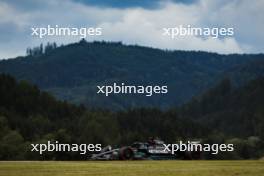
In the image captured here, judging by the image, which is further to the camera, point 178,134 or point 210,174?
point 178,134

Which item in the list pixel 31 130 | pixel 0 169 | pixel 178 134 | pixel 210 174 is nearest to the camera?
pixel 210 174

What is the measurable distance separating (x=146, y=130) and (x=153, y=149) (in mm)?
155167

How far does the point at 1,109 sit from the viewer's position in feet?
516

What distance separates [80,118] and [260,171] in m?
156

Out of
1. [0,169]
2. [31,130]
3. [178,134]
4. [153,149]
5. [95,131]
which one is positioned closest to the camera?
[0,169]

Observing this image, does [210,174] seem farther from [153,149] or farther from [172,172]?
[153,149]

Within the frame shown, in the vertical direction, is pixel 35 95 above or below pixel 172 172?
above

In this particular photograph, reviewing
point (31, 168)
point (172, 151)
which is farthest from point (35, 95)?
point (31, 168)

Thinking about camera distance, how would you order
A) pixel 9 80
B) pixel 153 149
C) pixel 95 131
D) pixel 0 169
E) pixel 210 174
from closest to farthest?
1. pixel 210 174
2. pixel 0 169
3. pixel 153 149
4. pixel 95 131
5. pixel 9 80

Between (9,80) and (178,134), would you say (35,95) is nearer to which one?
(9,80)

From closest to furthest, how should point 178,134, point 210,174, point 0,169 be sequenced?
point 210,174, point 0,169, point 178,134

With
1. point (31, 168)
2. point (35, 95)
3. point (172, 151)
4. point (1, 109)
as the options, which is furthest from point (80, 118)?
point (31, 168)

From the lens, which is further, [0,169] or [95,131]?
[95,131]

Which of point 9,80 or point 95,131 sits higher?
point 9,80
